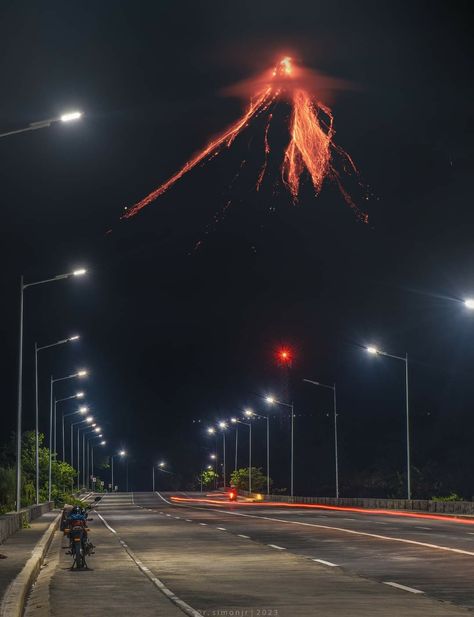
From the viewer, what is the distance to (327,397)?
7146 inches

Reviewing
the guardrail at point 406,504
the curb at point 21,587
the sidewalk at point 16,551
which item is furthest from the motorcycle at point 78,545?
the guardrail at point 406,504

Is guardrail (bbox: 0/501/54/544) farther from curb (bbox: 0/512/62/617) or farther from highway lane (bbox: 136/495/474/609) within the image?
highway lane (bbox: 136/495/474/609)

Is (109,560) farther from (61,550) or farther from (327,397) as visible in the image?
(327,397)

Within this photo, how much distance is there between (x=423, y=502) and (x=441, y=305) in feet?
359

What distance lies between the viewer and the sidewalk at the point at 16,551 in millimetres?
20650

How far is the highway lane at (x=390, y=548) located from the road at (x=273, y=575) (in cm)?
2

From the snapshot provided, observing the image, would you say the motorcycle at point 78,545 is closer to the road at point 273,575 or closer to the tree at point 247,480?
the road at point 273,575

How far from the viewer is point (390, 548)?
28891 millimetres

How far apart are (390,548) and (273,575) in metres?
7.60

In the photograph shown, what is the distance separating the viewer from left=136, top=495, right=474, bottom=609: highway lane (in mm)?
20192

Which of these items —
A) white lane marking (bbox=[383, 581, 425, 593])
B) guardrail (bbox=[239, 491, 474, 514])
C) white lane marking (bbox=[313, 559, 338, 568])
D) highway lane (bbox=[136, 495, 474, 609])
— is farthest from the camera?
guardrail (bbox=[239, 491, 474, 514])

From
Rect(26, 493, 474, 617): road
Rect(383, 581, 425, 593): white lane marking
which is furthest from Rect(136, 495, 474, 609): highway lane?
Rect(383, 581, 425, 593): white lane marking

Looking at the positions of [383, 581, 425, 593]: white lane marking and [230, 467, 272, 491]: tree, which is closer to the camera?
[383, 581, 425, 593]: white lane marking

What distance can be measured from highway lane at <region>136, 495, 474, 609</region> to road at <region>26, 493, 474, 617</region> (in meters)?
0.02
